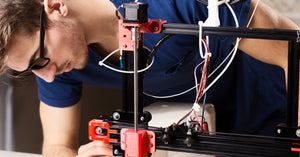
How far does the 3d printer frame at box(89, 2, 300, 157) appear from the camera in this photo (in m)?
0.87

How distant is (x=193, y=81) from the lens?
53.5 inches

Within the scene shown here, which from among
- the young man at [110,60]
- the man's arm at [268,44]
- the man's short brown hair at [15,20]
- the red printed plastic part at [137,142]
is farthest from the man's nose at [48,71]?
the man's arm at [268,44]

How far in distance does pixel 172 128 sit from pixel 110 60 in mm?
441

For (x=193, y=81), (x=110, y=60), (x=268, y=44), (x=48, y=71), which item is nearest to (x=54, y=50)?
(x=48, y=71)

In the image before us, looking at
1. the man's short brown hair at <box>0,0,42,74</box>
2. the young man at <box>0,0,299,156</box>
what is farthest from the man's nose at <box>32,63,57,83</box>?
the man's short brown hair at <box>0,0,42,74</box>

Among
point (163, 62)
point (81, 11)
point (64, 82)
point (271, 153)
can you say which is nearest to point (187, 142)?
point (271, 153)

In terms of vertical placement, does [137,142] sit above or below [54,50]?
below

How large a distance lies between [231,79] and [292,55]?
0.54 m

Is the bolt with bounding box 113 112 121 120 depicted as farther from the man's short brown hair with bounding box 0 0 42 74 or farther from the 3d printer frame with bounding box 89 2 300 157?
the man's short brown hair with bounding box 0 0 42 74

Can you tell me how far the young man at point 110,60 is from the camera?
111cm

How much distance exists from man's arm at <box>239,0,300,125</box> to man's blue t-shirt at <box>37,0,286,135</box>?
0.20ft

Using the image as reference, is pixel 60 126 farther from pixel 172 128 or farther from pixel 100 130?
pixel 172 128

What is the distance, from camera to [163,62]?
127 cm

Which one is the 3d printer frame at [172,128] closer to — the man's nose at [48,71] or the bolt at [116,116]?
the bolt at [116,116]
